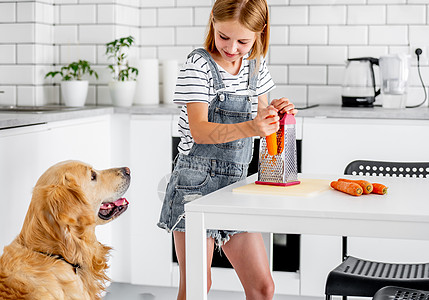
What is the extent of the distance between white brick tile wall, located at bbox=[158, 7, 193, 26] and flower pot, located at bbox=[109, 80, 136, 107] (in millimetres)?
544

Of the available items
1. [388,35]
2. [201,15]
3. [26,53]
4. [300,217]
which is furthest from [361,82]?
[300,217]

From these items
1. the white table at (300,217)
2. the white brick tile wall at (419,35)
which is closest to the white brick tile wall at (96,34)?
the white brick tile wall at (419,35)

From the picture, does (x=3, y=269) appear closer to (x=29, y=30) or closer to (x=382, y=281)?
(x=382, y=281)

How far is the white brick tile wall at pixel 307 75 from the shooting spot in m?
3.81

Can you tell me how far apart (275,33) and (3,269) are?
8.06 ft

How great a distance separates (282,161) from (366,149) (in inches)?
54.9

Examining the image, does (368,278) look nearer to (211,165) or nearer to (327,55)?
(211,165)

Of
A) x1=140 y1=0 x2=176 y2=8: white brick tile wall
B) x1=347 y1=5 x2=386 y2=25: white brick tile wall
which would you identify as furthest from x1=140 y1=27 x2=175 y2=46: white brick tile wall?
x1=347 y1=5 x2=386 y2=25: white brick tile wall

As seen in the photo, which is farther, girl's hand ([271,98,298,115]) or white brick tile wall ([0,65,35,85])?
white brick tile wall ([0,65,35,85])

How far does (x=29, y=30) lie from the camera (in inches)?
142

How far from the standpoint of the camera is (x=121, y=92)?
11.8 feet

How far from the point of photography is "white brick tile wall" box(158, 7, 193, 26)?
3926 millimetres

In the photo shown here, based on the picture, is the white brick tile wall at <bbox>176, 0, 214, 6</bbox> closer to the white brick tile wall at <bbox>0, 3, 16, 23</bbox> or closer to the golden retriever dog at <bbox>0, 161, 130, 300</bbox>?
the white brick tile wall at <bbox>0, 3, 16, 23</bbox>

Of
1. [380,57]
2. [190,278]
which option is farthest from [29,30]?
[190,278]
